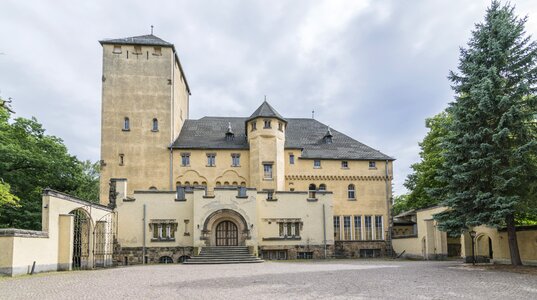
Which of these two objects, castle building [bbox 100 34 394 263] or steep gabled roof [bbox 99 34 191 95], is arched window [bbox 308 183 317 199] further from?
steep gabled roof [bbox 99 34 191 95]

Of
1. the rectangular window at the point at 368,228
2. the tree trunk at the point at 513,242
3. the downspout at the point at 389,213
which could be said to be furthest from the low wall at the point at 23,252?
the downspout at the point at 389,213

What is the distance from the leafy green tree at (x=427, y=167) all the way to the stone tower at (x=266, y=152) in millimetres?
11804

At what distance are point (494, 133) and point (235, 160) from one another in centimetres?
2273

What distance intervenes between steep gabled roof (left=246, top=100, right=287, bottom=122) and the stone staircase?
11978 millimetres

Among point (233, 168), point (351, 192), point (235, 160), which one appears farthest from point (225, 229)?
point (351, 192)

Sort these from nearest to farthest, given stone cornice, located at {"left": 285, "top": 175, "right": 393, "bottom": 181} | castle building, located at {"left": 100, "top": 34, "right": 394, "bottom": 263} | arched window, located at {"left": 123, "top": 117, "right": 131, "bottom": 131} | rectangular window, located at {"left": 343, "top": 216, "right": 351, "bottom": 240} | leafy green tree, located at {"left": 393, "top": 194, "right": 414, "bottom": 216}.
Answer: castle building, located at {"left": 100, "top": 34, "right": 394, "bottom": 263} < arched window, located at {"left": 123, "top": 117, "right": 131, "bottom": 131} < rectangular window, located at {"left": 343, "top": 216, "right": 351, "bottom": 240} < stone cornice, located at {"left": 285, "top": 175, "right": 393, "bottom": 181} < leafy green tree, located at {"left": 393, "top": 194, "right": 414, "bottom": 216}

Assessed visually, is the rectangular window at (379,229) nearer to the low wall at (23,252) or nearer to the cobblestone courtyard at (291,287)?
the cobblestone courtyard at (291,287)

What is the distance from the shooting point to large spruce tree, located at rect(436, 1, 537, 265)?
21750mm

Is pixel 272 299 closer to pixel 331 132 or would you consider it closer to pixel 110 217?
pixel 110 217

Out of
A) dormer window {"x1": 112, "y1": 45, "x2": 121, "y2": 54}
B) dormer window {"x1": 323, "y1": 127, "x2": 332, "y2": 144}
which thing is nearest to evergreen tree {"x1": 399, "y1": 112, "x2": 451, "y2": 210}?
dormer window {"x1": 323, "y1": 127, "x2": 332, "y2": 144}

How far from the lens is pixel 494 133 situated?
2252 centimetres

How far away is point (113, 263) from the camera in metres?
31.7

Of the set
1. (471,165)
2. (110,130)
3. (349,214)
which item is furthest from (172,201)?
(471,165)

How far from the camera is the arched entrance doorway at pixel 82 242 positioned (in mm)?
26047
